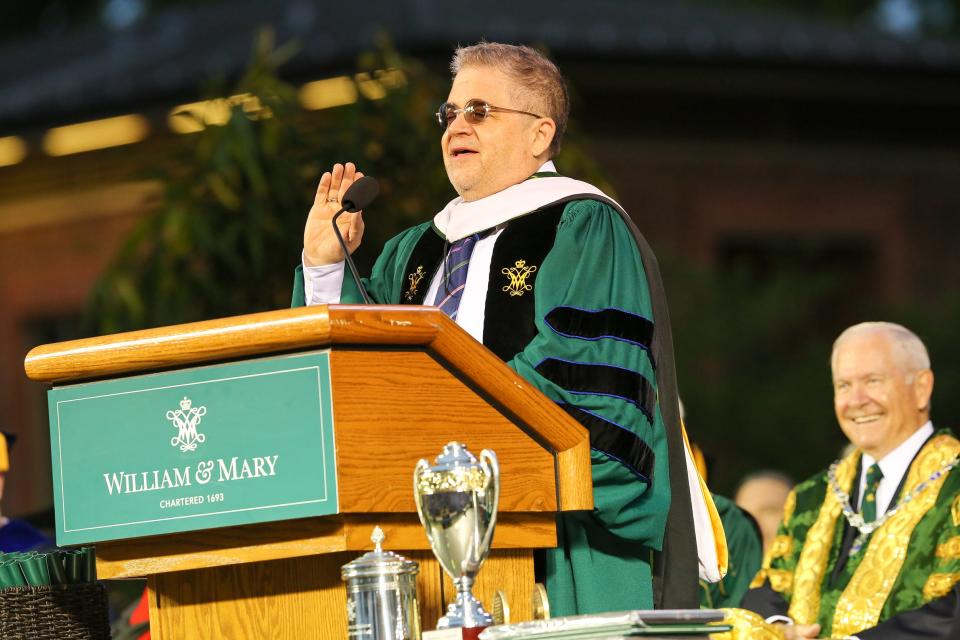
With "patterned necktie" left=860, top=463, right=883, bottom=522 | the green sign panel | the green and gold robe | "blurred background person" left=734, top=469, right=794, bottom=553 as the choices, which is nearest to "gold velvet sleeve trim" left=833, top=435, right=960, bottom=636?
the green and gold robe

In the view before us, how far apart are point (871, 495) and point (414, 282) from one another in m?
2.55

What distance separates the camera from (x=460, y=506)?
10.8ft

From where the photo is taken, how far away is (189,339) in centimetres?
345

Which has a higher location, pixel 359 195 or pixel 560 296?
pixel 359 195

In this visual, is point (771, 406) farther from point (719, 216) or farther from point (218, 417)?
point (218, 417)

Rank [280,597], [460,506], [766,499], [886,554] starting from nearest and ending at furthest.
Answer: [460,506] → [280,597] → [886,554] → [766,499]

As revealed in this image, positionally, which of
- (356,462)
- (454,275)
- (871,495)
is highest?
(454,275)

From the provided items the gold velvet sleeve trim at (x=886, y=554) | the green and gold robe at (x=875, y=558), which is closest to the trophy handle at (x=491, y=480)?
→ the green and gold robe at (x=875, y=558)

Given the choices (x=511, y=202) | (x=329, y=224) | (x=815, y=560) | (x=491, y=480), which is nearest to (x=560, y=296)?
(x=511, y=202)

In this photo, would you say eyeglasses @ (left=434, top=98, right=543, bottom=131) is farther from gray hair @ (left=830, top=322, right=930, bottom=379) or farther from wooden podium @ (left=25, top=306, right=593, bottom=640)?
gray hair @ (left=830, top=322, right=930, bottom=379)

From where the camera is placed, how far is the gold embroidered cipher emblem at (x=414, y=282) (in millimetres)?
4445

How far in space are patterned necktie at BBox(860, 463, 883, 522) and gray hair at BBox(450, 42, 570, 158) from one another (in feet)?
8.13

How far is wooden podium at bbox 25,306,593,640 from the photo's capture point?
340cm

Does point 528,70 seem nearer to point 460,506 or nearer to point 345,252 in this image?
point 345,252
